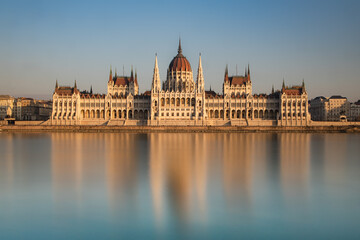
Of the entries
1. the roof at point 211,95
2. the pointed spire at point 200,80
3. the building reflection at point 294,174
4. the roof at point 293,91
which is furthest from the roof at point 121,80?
the building reflection at point 294,174

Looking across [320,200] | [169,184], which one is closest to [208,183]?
[169,184]

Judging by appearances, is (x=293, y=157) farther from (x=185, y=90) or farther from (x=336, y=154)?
(x=185, y=90)

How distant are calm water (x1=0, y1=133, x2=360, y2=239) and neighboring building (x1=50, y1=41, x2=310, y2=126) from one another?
57.8 meters

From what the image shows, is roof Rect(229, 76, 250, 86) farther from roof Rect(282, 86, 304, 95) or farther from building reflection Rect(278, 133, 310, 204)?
building reflection Rect(278, 133, 310, 204)

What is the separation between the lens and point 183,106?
315 ft

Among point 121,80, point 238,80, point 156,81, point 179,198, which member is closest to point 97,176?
point 179,198

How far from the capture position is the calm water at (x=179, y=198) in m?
16.5

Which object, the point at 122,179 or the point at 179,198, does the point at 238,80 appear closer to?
the point at 122,179

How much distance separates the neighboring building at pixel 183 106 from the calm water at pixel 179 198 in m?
57.8

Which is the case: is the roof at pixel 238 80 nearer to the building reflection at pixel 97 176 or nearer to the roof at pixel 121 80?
the roof at pixel 121 80

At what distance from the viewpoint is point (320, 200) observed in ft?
70.6

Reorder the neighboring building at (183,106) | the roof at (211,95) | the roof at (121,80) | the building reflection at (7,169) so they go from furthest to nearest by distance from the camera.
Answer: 1. the roof at (121,80)
2. the roof at (211,95)
3. the neighboring building at (183,106)
4. the building reflection at (7,169)

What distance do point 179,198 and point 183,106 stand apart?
7514 centimetres

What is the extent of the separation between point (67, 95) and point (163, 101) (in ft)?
80.0
